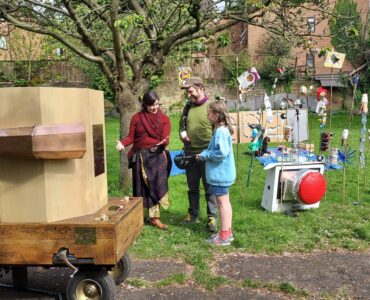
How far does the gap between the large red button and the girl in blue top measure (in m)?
1.22


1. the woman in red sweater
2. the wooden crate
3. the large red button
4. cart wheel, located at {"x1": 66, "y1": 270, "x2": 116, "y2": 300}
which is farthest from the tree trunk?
the wooden crate

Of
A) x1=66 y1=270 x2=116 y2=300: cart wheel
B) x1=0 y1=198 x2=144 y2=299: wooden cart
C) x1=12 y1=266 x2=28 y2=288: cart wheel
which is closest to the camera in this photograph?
x1=0 y1=198 x2=144 y2=299: wooden cart

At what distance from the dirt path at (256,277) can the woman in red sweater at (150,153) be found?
111 centimetres

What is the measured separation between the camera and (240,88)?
679 cm

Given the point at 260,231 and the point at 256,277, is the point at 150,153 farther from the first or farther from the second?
the point at 256,277

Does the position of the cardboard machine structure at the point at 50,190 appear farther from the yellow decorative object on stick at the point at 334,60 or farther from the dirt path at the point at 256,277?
the yellow decorative object on stick at the point at 334,60

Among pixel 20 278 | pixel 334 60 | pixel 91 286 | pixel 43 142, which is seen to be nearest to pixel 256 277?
pixel 91 286

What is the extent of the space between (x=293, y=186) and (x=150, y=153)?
1.85 metres

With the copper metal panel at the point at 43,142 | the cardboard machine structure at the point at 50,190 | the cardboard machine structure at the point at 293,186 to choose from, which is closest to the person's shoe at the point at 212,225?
the cardboard machine structure at the point at 293,186

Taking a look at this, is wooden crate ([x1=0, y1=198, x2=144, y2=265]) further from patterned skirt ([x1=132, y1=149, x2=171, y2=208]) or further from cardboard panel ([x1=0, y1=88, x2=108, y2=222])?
patterned skirt ([x1=132, y1=149, x2=171, y2=208])

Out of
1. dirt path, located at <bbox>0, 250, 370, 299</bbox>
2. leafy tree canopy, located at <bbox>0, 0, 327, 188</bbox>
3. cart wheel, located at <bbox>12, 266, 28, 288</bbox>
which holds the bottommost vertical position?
dirt path, located at <bbox>0, 250, 370, 299</bbox>

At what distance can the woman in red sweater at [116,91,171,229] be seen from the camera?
5398 millimetres

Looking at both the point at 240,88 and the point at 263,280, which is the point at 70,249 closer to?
the point at 263,280

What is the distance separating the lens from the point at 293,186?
19.3 feet
